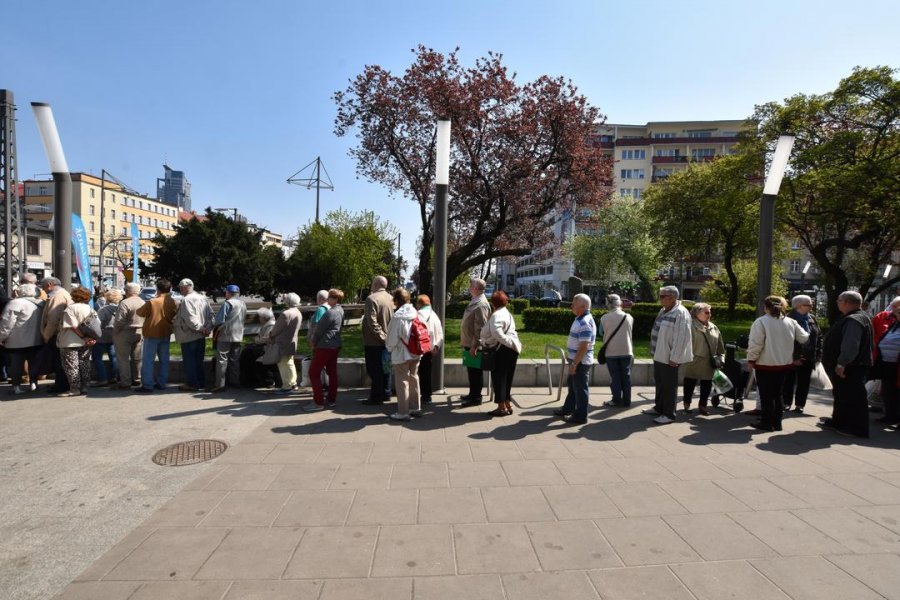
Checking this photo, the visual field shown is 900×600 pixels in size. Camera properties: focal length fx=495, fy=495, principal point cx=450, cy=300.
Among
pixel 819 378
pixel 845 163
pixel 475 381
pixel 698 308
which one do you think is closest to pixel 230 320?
pixel 475 381

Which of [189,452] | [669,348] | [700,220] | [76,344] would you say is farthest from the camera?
[700,220]

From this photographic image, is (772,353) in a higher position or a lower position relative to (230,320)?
lower

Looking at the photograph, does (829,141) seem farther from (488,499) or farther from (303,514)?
(303,514)

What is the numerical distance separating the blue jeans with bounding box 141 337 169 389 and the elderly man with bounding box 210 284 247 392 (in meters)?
0.83

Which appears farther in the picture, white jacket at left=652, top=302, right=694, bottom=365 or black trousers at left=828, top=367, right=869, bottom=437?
white jacket at left=652, top=302, right=694, bottom=365

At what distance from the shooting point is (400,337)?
6.07 metres

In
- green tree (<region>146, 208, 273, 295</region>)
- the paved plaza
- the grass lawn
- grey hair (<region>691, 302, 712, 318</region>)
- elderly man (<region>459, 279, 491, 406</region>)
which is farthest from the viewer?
green tree (<region>146, 208, 273, 295</region>)

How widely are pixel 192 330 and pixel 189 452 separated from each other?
2936 millimetres

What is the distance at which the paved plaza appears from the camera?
2875mm

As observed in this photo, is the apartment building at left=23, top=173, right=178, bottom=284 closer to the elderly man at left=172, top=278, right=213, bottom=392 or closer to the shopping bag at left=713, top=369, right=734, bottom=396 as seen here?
the elderly man at left=172, top=278, right=213, bottom=392

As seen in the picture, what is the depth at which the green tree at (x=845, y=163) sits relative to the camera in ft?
51.5

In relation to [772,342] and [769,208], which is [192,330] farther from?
[769,208]

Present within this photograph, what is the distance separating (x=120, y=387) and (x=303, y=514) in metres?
5.89

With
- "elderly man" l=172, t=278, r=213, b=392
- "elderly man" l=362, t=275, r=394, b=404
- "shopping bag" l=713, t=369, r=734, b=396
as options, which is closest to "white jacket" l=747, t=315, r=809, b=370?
"shopping bag" l=713, t=369, r=734, b=396
